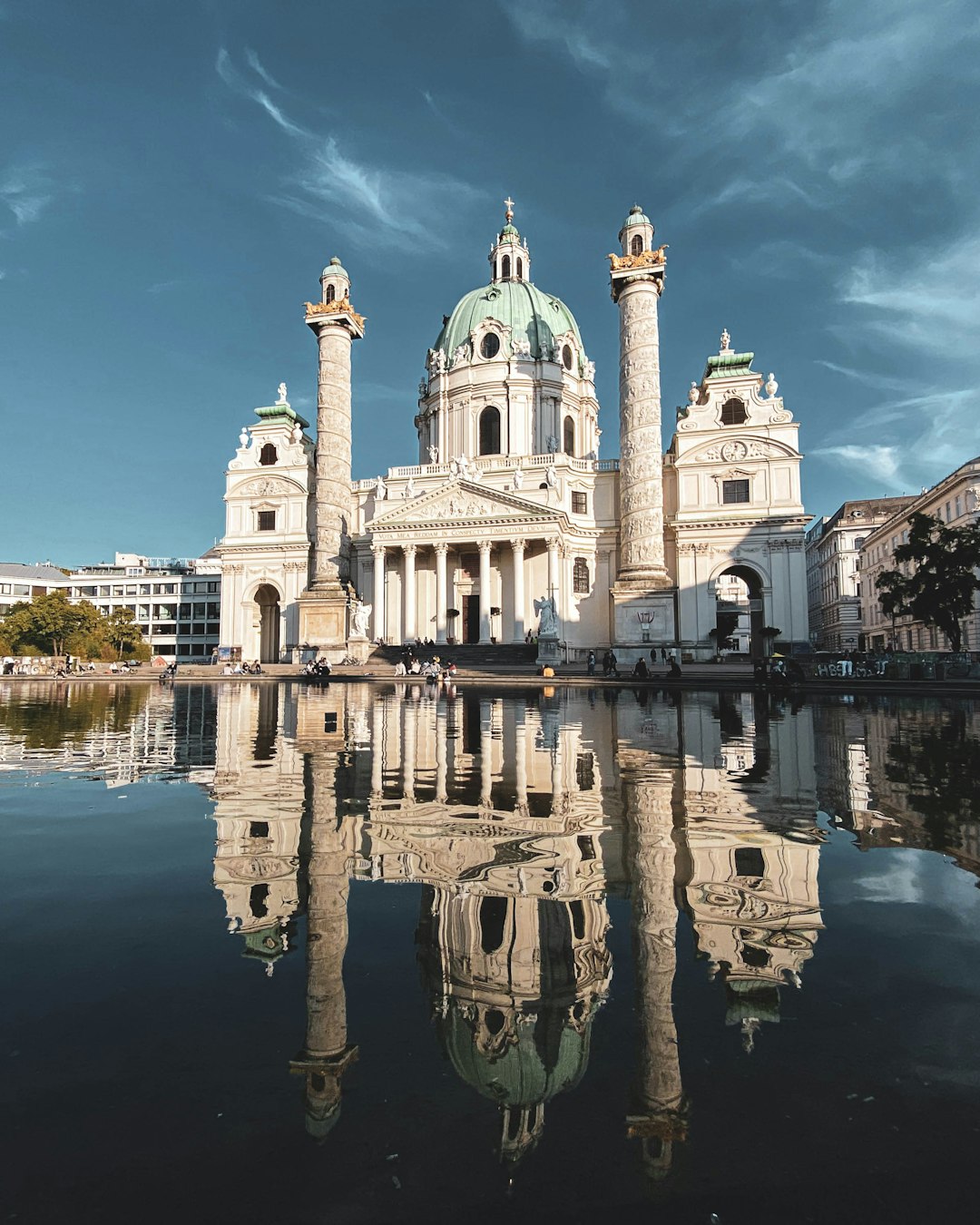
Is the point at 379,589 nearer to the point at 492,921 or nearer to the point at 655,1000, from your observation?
the point at 492,921

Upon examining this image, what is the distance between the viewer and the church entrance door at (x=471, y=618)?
50.8 meters

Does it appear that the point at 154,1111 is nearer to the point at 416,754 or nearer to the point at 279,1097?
the point at 279,1097

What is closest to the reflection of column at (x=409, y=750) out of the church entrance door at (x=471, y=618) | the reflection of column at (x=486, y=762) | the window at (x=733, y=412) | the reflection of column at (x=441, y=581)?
the reflection of column at (x=486, y=762)

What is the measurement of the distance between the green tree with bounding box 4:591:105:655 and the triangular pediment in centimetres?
3122

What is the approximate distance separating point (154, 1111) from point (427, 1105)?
76 centimetres

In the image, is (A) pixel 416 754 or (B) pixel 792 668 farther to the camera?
(B) pixel 792 668

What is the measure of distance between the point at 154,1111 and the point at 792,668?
31.5 m

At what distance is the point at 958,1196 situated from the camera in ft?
5.71

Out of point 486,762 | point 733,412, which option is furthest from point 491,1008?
point 733,412

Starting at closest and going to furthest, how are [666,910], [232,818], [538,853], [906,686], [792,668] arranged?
[666,910], [538,853], [232,818], [906,686], [792,668]

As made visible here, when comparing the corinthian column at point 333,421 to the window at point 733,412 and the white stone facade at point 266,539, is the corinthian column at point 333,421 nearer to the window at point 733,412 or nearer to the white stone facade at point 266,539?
the white stone facade at point 266,539

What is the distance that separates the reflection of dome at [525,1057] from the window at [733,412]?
52.5m

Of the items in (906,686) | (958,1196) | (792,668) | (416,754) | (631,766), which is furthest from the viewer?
(792,668)

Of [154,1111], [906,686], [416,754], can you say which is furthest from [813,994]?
[906,686]
